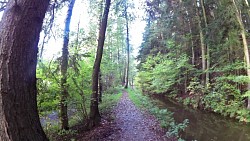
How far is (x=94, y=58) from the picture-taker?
13.6 m

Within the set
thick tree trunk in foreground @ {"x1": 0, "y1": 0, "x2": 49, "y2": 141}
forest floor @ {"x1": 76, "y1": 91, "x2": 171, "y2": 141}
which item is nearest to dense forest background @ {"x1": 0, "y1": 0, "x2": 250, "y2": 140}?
thick tree trunk in foreground @ {"x1": 0, "y1": 0, "x2": 49, "y2": 141}

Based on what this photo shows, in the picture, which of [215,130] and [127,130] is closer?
[127,130]

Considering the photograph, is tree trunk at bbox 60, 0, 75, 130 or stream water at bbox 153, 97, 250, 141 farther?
stream water at bbox 153, 97, 250, 141

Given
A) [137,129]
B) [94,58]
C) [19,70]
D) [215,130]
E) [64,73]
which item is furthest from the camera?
[94,58]

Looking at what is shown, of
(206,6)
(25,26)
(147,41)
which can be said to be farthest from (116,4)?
(147,41)

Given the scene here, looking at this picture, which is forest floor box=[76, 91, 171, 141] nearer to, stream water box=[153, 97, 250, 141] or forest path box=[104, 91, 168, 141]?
forest path box=[104, 91, 168, 141]

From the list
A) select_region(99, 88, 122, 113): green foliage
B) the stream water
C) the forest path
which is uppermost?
select_region(99, 88, 122, 113): green foliage

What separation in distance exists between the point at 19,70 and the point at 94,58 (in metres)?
11.5

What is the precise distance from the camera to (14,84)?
213 cm

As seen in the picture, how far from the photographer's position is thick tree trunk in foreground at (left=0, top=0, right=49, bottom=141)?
209cm

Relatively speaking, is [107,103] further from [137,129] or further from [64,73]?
[64,73]

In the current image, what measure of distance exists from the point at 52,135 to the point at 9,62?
644 centimetres

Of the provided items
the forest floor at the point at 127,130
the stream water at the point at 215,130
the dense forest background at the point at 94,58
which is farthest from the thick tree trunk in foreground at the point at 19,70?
the stream water at the point at 215,130

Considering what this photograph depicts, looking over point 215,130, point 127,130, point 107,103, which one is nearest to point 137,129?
point 127,130
